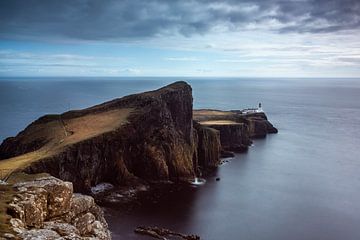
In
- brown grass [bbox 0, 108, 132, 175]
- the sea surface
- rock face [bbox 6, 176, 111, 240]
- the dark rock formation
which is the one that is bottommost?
the sea surface

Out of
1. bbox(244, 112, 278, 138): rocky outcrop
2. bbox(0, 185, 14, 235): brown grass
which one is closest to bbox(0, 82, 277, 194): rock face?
bbox(0, 185, 14, 235): brown grass

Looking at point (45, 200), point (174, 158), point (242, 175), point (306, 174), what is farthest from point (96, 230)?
point (306, 174)

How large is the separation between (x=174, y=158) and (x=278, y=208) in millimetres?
28957

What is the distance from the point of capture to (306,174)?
10119 centimetres

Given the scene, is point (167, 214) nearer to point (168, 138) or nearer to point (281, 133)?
point (168, 138)

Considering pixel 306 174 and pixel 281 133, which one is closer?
pixel 306 174

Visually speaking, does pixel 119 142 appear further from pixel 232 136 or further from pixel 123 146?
pixel 232 136

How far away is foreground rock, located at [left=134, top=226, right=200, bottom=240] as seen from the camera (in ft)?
198

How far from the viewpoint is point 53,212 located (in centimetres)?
2891

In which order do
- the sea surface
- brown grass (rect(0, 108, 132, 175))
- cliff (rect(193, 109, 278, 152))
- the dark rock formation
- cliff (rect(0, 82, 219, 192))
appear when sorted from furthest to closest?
1. cliff (rect(193, 109, 278, 152))
2. the dark rock formation
3. cliff (rect(0, 82, 219, 192))
4. brown grass (rect(0, 108, 132, 175))
5. the sea surface

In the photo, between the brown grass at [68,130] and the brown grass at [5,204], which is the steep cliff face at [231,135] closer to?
the brown grass at [68,130]

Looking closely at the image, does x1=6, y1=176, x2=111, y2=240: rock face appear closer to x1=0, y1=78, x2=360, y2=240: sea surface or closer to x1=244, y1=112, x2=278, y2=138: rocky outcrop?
x1=0, y1=78, x2=360, y2=240: sea surface

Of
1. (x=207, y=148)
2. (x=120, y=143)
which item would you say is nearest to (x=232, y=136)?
(x=207, y=148)

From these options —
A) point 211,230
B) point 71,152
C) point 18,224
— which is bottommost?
point 211,230
